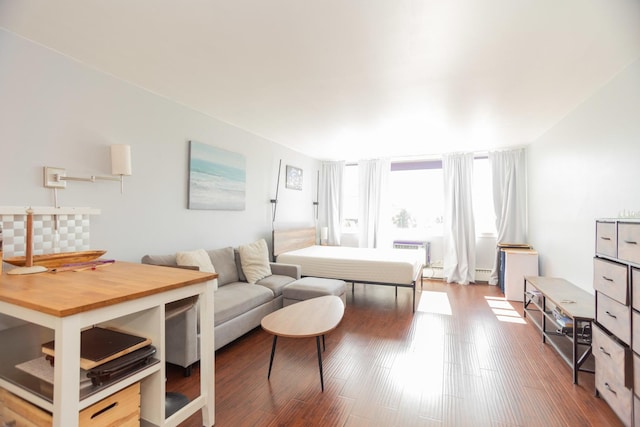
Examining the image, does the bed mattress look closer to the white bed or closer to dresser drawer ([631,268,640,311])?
the white bed

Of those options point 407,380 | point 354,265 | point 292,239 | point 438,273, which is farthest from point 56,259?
point 438,273

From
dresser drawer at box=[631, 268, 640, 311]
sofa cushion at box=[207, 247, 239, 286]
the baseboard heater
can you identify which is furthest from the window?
dresser drawer at box=[631, 268, 640, 311]

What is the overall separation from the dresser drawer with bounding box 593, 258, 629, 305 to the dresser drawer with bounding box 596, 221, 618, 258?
0.21 feet

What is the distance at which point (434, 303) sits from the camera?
4195 mm

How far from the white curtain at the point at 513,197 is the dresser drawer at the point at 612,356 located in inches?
Result: 138

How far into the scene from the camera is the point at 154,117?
2.86 meters

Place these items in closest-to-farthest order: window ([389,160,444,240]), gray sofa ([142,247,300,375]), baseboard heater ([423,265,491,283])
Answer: gray sofa ([142,247,300,375]) < baseboard heater ([423,265,491,283]) < window ([389,160,444,240])

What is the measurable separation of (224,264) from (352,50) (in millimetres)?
2561

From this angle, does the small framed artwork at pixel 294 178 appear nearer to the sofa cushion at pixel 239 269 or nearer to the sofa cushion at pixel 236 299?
the sofa cushion at pixel 239 269

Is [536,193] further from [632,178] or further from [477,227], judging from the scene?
[632,178]

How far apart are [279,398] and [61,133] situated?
251 cm

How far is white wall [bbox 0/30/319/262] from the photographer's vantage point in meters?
1.96

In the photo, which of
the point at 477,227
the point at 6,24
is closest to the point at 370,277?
the point at 477,227

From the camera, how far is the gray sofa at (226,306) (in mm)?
2229
